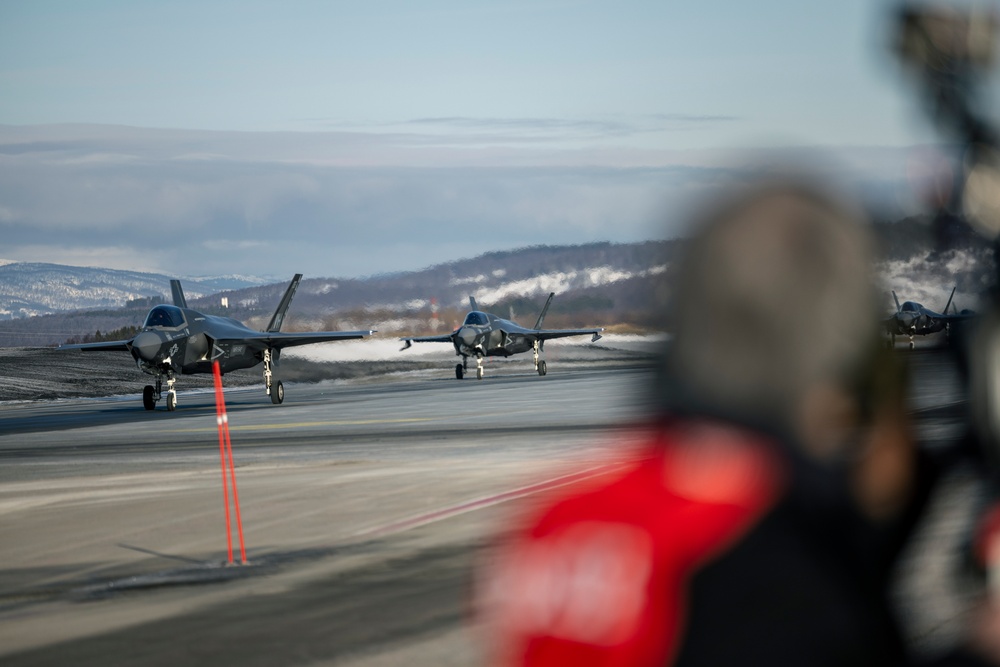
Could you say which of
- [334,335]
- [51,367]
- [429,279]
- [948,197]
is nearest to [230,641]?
[948,197]

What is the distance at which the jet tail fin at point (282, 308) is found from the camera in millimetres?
43969

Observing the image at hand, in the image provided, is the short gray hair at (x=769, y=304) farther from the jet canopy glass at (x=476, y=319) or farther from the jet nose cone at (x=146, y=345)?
the jet canopy glass at (x=476, y=319)

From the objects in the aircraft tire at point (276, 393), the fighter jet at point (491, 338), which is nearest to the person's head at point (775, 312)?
the aircraft tire at point (276, 393)

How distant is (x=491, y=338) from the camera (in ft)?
171

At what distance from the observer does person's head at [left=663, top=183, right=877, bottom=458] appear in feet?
5.91

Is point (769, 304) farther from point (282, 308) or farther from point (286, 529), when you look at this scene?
point (282, 308)

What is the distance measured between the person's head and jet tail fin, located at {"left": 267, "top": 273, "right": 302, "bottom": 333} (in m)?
42.8

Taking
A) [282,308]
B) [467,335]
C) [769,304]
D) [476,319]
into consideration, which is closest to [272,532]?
[769,304]

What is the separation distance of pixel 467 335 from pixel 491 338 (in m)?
1.89

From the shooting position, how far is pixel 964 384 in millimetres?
2215

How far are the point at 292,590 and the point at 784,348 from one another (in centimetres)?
698

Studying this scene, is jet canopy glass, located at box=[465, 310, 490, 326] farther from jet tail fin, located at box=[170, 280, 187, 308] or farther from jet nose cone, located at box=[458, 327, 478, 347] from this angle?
jet tail fin, located at box=[170, 280, 187, 308]

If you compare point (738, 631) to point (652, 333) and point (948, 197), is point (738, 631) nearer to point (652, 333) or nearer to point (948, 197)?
point (652, 333)

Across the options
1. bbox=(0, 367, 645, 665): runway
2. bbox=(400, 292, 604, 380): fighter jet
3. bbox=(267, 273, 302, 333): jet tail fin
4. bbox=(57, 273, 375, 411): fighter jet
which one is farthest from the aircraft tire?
bbox=(400, 292, 604, 380): fighter jet
